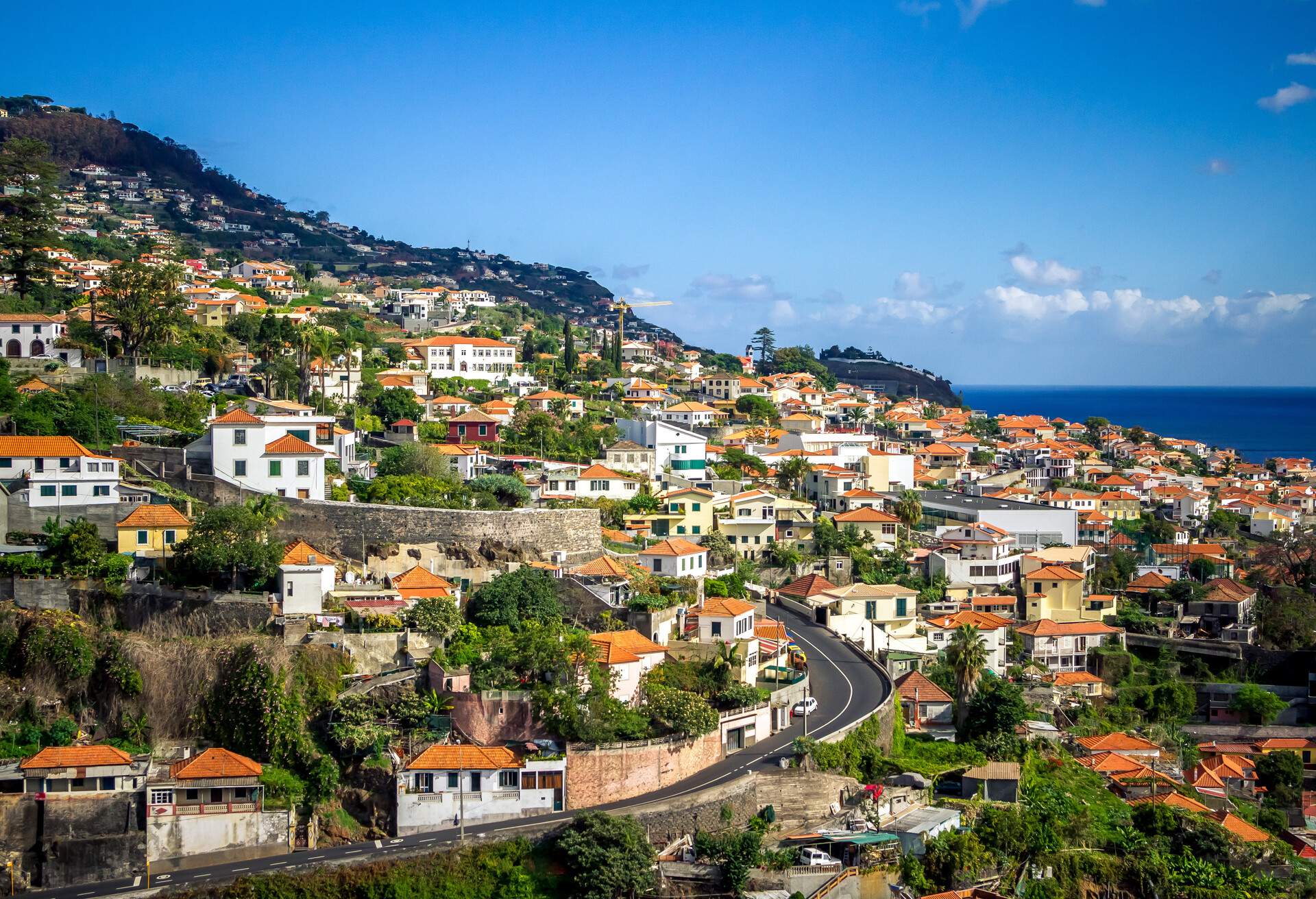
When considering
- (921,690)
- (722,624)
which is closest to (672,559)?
(722,624)

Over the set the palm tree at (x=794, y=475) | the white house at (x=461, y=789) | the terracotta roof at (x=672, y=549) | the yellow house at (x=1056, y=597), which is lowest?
the white house at (x=461, y=789)

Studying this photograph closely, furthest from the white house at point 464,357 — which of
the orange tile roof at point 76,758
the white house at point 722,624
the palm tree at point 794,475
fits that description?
the orange tile roof at point 76,758

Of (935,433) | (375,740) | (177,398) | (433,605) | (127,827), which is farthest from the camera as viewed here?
(935,433)

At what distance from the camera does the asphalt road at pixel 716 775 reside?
92.3 ft

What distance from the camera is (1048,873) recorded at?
107 feet

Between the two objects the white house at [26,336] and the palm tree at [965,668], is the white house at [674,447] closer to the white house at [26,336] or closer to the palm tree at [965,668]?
the palm tree at [965,668]

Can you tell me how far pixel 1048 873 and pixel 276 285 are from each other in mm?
71143

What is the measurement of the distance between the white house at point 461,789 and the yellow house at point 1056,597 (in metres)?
25.7

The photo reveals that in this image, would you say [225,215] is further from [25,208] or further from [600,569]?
[600,569]

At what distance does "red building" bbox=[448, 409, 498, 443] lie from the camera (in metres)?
56.6

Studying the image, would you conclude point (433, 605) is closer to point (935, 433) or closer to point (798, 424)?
point (798, 424)

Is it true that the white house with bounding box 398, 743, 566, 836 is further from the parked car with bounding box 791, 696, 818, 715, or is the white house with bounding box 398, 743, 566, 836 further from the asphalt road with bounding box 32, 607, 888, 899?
the parked car with bounding box 791, 696, 818, 715

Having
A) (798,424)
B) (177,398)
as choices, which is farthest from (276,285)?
(177,398)

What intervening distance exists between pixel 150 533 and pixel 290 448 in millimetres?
5590
